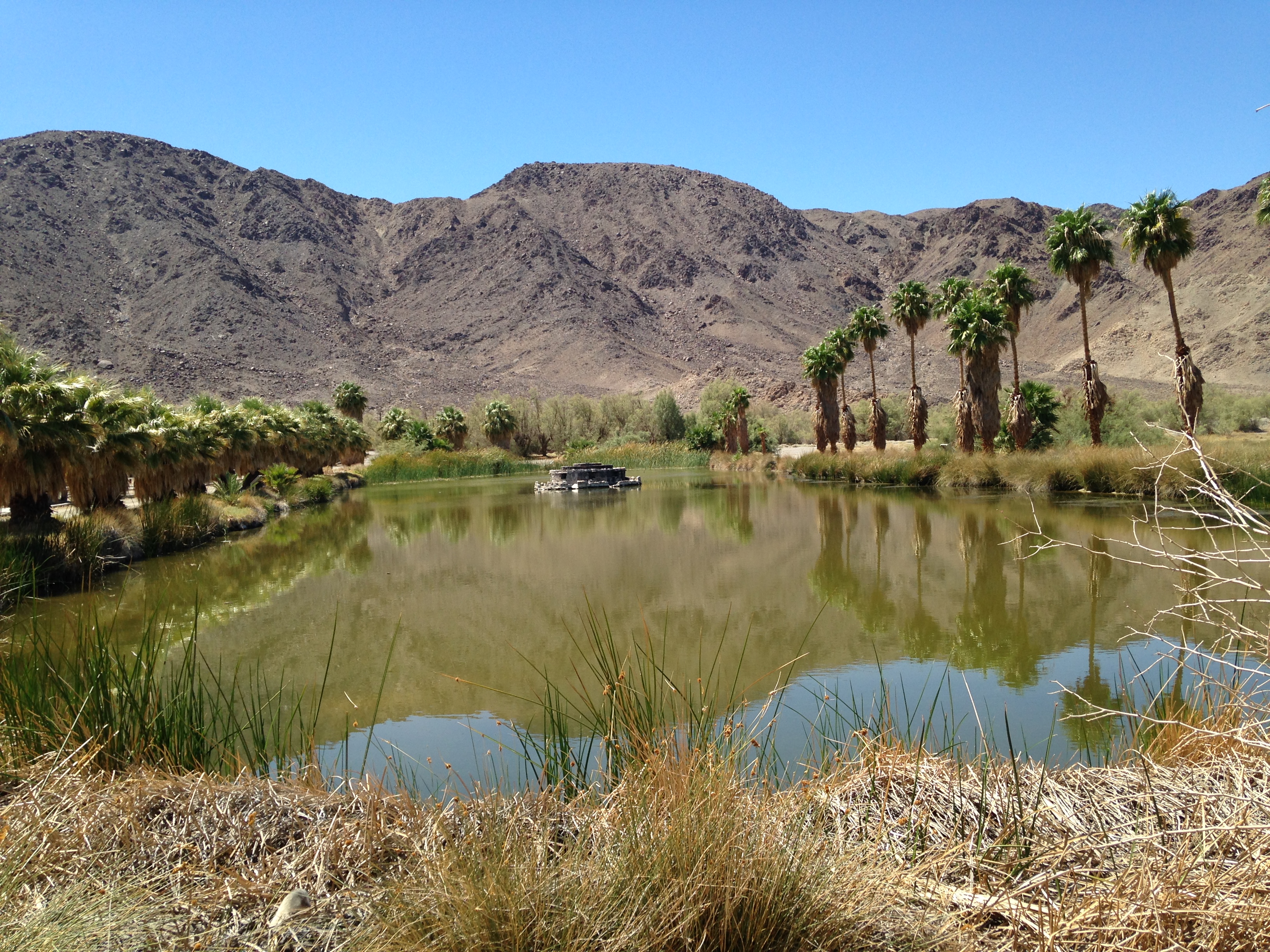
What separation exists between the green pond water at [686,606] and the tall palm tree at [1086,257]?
766 cm

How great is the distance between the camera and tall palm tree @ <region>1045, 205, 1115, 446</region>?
102ft

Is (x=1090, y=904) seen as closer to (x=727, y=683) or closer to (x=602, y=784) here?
(x=602, y=784)

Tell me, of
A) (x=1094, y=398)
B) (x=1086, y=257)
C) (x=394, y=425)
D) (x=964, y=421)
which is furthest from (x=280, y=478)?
(x=1086, y=257)

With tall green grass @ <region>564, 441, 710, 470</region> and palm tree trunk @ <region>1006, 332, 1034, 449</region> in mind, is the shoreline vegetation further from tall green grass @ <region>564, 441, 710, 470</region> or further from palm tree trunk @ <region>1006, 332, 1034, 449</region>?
tall green grass @ <region>564, 441, 710, 470</region>

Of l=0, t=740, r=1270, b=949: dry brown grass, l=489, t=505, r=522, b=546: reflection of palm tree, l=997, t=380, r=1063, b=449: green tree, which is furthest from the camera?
l=997, t=380, r=1063, b=449: green tree

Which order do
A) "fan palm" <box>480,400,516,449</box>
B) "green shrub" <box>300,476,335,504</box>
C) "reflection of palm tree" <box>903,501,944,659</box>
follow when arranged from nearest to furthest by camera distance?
"reflection of palm tree" <box>903,501,944,659</box> → "green shrub" <box>300,476,335,504</box> → "fan palm" <box>480,400,516,449</box>

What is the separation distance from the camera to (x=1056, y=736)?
21.1ft

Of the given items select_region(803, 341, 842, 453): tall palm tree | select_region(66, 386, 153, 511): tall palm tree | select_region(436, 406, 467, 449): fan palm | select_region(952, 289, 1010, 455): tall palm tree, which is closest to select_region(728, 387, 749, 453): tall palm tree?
select_region(803, 341, 842, 453): tall palm tree

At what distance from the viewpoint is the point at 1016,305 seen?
1458 inches

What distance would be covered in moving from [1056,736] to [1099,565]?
934 cm

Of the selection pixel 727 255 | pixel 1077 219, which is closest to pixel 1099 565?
pixel 1077 219

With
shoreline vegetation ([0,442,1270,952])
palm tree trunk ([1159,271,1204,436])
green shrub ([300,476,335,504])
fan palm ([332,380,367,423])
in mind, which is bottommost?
green shrub ([300,476,335,504])

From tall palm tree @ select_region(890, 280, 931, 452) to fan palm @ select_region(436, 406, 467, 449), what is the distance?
121 feet

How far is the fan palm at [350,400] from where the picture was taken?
226ft
